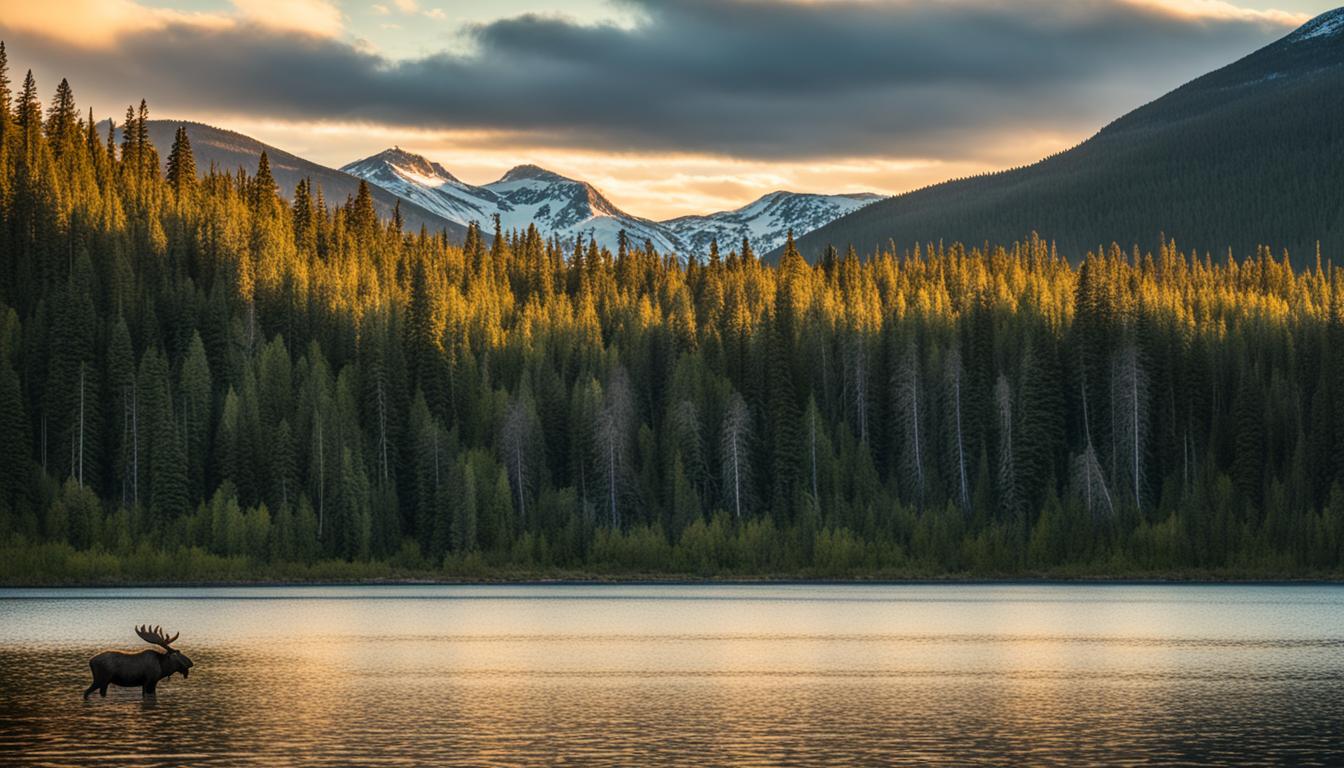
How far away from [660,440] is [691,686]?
123 meters

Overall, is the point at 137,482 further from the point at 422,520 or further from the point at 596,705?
the point at 596,705

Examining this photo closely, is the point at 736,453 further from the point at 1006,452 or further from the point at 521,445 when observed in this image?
the point at 1006,452

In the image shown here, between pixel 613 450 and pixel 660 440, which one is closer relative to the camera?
pixel 613 450

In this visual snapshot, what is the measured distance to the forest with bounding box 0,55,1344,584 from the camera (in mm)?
159875

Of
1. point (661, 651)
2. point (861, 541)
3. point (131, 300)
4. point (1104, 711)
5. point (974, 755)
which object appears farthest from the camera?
point (131, 300)

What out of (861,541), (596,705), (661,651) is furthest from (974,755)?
(861,541)

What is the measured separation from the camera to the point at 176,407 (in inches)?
6939

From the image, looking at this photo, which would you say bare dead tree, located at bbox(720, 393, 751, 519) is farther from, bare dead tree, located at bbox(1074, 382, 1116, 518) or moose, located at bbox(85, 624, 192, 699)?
moose, located at bbox(85, 624, 192, 699)

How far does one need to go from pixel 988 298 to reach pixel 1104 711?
149724mm

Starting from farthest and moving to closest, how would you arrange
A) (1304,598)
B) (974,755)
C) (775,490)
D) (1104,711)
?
(775,490) → (1304,598) → (1104,711) → (974,755)

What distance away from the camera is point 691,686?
59.6 m

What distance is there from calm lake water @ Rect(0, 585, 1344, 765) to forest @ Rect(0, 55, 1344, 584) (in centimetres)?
4967

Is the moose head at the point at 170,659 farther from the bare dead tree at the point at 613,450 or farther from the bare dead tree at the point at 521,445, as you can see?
the bare dead tree at the point at 521,445

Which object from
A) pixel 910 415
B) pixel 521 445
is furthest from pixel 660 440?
pixel 910 415
